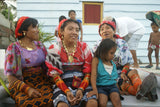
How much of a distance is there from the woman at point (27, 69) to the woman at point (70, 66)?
0.56 ft

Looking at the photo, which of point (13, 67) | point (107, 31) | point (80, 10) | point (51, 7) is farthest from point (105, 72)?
point (51, 7)

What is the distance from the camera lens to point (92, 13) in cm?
658

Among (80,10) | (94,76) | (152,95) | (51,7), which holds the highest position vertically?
(51,7)

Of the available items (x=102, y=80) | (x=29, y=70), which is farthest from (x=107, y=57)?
(x=29, y=70)

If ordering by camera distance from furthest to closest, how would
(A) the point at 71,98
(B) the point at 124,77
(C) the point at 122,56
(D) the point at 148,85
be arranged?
(C) the point at 122,56 → (B) the point at 124,77 → (D) the point at 148,85 → (A) the point at 71,98

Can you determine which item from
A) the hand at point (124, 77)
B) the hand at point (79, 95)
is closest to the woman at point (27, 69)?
the hand at point (79, 95)

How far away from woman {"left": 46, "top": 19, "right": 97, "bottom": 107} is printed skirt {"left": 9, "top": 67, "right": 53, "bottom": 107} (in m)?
0.11

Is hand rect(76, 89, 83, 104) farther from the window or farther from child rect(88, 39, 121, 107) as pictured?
the window

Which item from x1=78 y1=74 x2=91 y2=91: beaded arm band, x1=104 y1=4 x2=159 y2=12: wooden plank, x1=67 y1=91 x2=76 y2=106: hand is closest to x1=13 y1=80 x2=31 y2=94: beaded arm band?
x1=67 y1=91 x2=76 y2=106: hand

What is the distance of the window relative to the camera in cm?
655

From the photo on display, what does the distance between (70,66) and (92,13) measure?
191 inches

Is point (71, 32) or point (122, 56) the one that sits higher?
point (71, 32)

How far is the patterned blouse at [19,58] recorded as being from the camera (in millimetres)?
1996

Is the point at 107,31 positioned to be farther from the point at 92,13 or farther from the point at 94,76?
the point at 92,13
